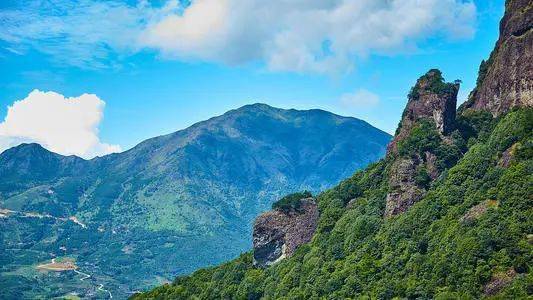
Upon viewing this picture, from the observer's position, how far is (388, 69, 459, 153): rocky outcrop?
498 feet

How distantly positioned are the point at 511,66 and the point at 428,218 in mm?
47792

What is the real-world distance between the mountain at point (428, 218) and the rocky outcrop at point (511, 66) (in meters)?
0.35

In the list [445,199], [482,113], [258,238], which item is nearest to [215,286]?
[258,238]

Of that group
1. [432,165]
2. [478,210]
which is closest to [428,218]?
[478,210]

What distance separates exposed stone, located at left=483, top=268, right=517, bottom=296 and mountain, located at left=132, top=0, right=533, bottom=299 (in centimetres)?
22

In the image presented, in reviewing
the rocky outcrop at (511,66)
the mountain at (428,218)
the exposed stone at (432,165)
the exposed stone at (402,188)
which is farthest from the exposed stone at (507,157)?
the exposed stone at (432,165)

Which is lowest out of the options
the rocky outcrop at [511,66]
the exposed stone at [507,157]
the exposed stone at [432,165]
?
the exposed stone at [507,157]

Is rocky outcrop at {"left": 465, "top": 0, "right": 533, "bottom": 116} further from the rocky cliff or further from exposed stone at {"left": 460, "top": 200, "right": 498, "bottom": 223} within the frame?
exposed stone at {"left": 460, "top": 200, "right": 498, "bottom": 223}

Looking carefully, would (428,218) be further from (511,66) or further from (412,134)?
(511,66)

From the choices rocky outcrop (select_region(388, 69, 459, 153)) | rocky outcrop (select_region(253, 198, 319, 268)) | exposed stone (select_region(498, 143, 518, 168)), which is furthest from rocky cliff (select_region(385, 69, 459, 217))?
rocky outcrop (select_region(253, 198, 319, 268))

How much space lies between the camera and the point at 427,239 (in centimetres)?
11350

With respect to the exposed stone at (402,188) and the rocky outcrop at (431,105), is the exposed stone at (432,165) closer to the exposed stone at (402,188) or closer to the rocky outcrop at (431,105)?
the exposed stone at (402,188)

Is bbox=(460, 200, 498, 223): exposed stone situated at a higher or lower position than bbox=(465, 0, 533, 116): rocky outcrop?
lower

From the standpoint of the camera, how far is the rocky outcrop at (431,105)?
15175 centimetres
